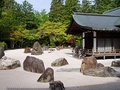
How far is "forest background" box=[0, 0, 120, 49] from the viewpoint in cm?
3369

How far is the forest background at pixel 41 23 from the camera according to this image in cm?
3369

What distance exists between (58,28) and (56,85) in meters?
30.8

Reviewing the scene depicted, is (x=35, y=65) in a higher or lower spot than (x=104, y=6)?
lower

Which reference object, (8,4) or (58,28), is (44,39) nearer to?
(58,28)

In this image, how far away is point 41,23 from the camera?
129ft

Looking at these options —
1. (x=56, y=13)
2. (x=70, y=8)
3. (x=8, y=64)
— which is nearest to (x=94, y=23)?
(x=8, y=64)

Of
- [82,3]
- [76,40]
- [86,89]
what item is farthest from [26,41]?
[86,89]

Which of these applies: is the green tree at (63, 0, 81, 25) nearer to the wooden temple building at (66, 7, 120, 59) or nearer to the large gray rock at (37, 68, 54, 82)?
the wooden temple building at (66, 7, 120, 59)

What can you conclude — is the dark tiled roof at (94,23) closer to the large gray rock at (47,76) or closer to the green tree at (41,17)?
the large gray rock at (47,76)

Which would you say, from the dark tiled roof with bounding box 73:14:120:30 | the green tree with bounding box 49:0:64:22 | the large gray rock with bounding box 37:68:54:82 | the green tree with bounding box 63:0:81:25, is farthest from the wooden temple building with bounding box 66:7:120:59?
the green tree with bounding box 49:0:64:22

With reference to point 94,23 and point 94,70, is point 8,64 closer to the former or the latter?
point 94,70

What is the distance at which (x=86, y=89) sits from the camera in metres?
6.72

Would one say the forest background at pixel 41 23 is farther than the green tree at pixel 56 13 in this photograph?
No

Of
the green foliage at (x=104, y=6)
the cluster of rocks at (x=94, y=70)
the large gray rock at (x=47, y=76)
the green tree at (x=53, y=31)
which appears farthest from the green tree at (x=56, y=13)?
the large gray rock at (x=47, y=76)
